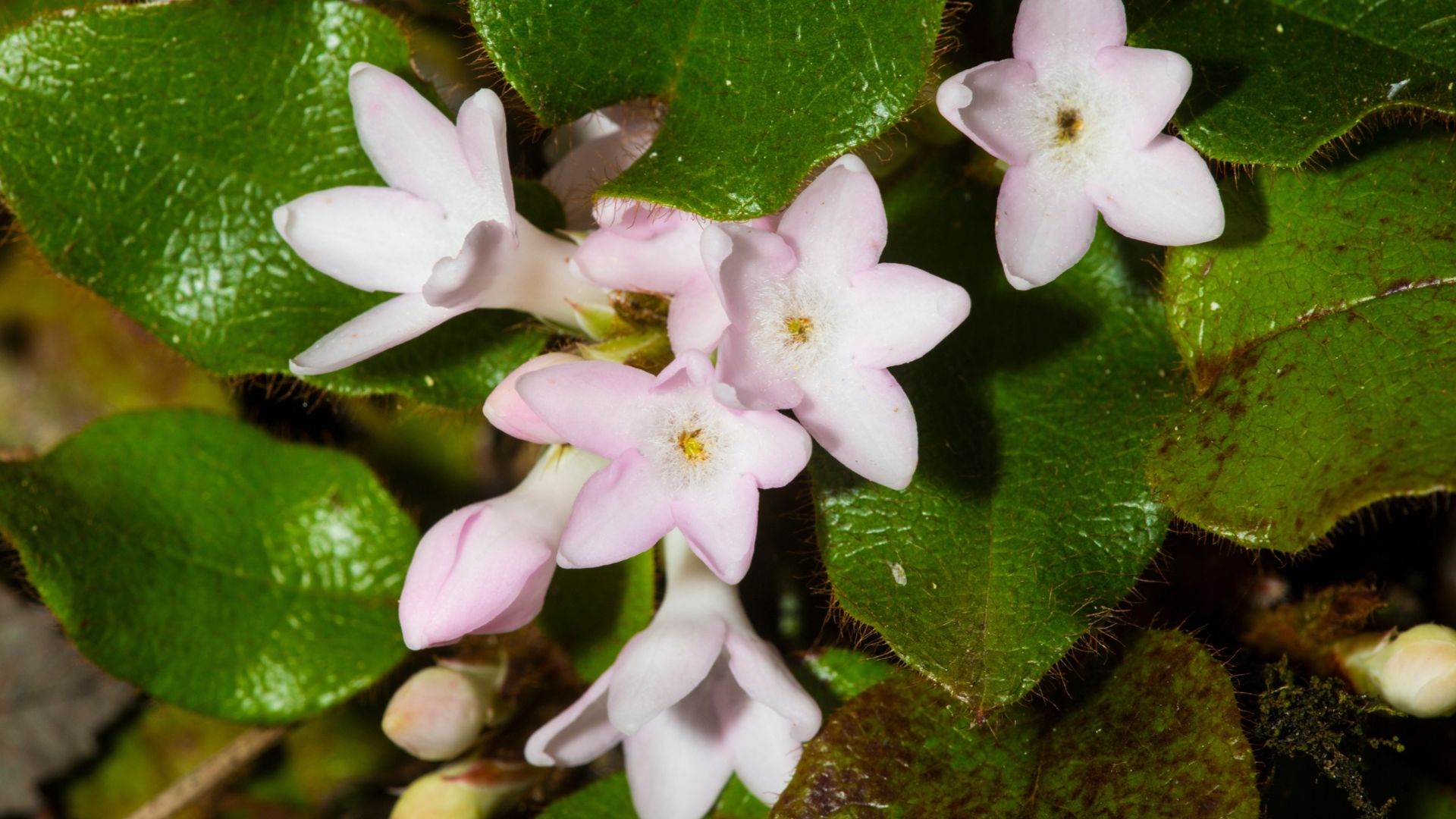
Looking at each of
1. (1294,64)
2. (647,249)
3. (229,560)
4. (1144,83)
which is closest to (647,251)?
(647,249)

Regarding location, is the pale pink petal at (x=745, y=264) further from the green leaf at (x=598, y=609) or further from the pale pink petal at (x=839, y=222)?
the green leaf at (x=598, y=609)

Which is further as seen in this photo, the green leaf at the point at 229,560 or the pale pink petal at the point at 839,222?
the green leaf at the point at 229,560

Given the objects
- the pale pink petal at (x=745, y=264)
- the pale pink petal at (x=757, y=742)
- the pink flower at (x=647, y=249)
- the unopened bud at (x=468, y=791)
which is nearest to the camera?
the pale pink petal at (x=745, y=264)

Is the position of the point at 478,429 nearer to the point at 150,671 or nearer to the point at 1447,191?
the point at 150,671

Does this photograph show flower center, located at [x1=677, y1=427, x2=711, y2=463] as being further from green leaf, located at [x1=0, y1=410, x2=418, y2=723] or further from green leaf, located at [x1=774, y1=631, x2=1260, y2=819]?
green leaf, located at [x1=0, y1=410, x2=418, y2=723]

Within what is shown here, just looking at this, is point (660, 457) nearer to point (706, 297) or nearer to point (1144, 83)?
point (706, 297)

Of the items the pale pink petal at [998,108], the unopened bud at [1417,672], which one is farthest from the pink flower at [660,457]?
the unopened bud at [1417,672]

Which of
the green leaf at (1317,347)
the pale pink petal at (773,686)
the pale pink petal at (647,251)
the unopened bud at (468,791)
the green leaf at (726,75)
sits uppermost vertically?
the green leaf at (726,75)
